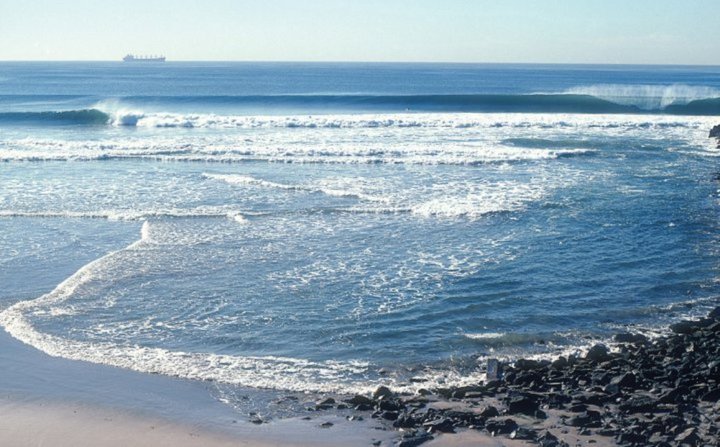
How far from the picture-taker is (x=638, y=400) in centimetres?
802

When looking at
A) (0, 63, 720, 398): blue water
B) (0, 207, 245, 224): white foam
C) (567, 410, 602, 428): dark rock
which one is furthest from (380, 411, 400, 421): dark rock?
(0, 207, 245, 224): white foam

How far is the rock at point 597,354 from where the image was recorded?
9.20 metres

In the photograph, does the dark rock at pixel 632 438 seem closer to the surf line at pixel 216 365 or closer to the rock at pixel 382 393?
the rock at pixel 382 393

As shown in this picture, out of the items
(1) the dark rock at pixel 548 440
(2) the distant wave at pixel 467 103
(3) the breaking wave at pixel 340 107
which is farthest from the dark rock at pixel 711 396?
(2) the distant wave at pixel 467 103

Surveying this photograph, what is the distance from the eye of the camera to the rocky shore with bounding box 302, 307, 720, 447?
7371mm

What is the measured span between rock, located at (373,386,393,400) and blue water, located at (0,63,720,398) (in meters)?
0.28

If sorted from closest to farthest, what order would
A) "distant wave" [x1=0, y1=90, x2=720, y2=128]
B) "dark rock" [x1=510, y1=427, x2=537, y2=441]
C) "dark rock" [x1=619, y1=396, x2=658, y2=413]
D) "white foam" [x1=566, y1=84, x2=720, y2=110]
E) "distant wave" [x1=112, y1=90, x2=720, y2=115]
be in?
1. "dark rock" [x1=510, y1=427, x2=537, y2=441]
2. "dark rock" [x1=619, y1=396, x2=658, y2=413]
3. "distant wave" [x1=0, y1=90, x2=720, y2=128]
4. "distant wave" [x1=112, y1=90, x2=720, y2=115]
5. "white foam" [x1=566, y1=84, x2=720, y2=110]

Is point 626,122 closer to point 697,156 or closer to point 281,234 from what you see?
point 697,156

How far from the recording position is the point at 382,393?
8336 millimetres

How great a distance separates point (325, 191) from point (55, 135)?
740 inches

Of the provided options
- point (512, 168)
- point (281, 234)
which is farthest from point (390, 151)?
point (281, 234)

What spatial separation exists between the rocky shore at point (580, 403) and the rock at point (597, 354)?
11 millimetres

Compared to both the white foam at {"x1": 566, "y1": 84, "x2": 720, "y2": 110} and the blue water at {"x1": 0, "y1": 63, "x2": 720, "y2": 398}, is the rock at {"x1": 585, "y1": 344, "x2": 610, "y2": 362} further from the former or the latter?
the white foam at {"x1": 566, "y1": 84, "x2": 720, "y2": 110}

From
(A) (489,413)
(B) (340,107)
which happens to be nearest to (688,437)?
(A) (489,413)
